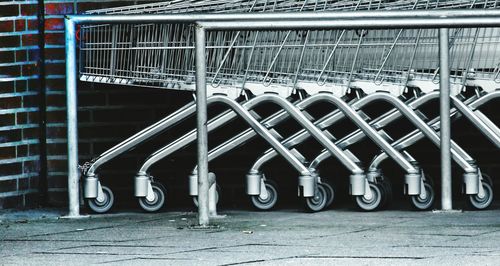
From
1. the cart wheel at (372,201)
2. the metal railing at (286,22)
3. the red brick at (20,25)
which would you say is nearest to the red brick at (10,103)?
the red brick at (20,25)

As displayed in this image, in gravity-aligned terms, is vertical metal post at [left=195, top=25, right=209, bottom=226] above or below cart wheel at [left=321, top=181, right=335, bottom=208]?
above

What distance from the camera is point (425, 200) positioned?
8234 mm

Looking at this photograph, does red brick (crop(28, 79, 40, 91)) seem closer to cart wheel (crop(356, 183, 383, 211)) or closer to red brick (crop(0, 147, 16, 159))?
red brick (crop(0, 147, 16, 159))

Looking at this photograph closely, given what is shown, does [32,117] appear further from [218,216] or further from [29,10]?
[218,216]

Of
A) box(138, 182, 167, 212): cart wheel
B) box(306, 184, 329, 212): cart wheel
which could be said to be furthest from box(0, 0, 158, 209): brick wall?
box(306, 184, 329, 212): cart wheel

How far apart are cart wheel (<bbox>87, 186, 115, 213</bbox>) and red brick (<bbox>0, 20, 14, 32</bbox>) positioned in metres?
1.16

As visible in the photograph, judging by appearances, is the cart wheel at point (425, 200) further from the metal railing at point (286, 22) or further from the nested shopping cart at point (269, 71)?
the metal railing at point (286, 22)

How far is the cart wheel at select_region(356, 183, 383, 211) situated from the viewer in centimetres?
820

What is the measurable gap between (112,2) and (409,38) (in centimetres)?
191

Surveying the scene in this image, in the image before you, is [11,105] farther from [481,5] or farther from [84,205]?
[481,5]

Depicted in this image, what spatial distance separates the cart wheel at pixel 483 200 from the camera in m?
8.23

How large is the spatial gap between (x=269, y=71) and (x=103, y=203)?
4.16ft

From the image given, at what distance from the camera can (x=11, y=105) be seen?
28.0 feet

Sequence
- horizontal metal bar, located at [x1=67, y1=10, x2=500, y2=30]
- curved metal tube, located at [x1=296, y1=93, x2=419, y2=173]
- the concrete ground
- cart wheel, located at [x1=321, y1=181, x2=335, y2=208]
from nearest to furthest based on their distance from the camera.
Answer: the concrete ground → horizontal metal bar, located at [x1=67, y1=10, x2=500, y2=30] → curved metal tube, located at [x1=296, y1=93, x2=419, y2=173] → cart wheel, located at [x1=321, y1=181, x2=335, y2=208]
